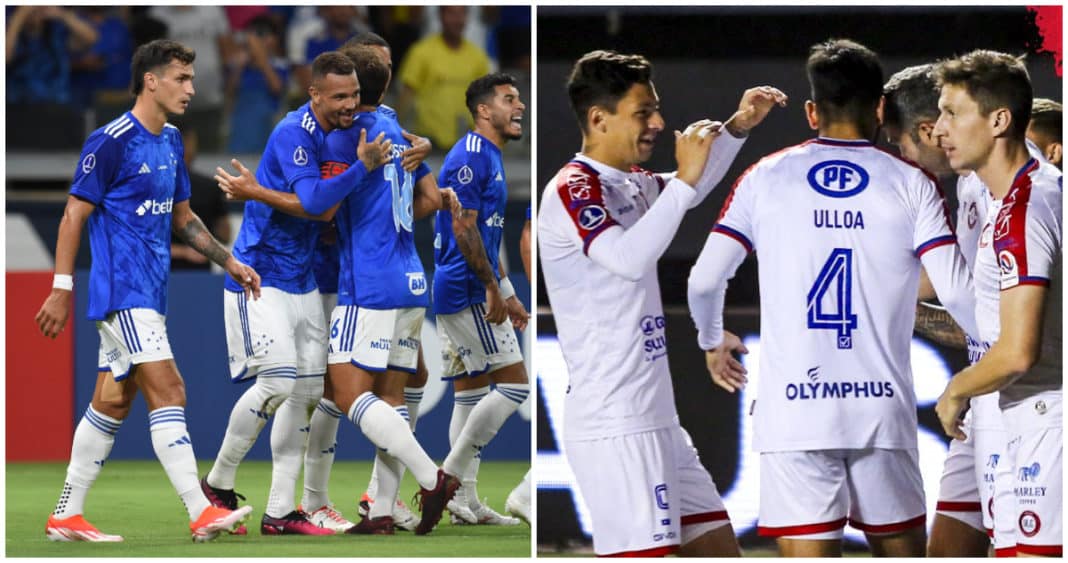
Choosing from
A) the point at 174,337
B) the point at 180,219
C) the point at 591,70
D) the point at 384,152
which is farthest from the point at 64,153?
the point at 591,70

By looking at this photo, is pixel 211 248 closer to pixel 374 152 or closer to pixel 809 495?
pixel 374 152

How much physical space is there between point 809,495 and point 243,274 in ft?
8.54

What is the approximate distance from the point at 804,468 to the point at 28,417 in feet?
20.0

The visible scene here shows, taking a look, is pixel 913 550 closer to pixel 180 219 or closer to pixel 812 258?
pixel 812 258

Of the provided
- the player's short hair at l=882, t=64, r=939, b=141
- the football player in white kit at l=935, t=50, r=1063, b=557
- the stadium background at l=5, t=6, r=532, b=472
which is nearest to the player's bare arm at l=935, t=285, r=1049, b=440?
the football player in white kit at l=935, t=50, r=1063, b=557

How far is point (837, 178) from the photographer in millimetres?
4309

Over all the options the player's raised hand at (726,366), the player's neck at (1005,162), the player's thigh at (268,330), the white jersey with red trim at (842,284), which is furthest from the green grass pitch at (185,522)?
the player's neck at (1005,162)

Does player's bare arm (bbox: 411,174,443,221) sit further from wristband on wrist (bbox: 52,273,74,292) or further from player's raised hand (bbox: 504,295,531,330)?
wristband on wrist (bbox: 52,273,74,292)

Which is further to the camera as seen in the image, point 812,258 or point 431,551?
point 431,551

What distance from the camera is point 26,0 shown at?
5.27 m

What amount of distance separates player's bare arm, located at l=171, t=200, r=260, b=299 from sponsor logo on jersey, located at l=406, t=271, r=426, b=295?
0.58 meters

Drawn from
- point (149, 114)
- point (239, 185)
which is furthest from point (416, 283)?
point (149, 114)

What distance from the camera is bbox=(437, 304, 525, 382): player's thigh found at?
261 inches

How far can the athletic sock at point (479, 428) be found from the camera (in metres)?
6.34
